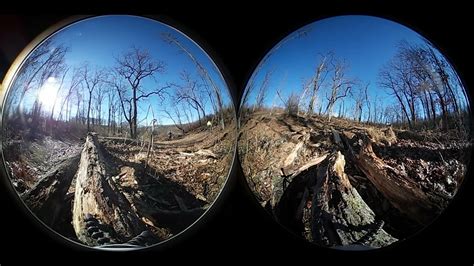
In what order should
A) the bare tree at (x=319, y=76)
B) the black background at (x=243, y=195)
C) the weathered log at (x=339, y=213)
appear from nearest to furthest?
the black background at (x=243, y=195) < the weathered log at (x=339, y=213) < the bare tree at (x=319, y=76)

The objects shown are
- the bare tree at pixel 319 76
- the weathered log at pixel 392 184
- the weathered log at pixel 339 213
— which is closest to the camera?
the weathered log at pixel 339 213

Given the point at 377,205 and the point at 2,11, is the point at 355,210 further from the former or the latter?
the point at 2,11

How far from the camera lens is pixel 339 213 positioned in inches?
79.4

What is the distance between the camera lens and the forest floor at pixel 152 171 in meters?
1.94

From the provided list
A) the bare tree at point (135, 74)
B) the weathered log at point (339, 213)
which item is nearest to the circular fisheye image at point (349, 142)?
the weathered log at point (339, 213)

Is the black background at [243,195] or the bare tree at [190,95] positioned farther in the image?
the bare tree at [190,95]

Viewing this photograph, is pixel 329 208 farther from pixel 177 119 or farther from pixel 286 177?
pixel 177 119

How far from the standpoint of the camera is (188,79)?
2189 mm

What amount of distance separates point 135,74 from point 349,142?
1.20 metres

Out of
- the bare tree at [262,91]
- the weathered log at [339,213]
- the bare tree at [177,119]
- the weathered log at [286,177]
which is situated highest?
the bare tree at [262,91]

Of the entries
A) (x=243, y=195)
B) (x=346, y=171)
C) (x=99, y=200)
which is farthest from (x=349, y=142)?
(x=99, y=200)

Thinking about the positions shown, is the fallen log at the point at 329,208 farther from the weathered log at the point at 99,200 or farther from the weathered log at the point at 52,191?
the weathered log at the point at 52,191

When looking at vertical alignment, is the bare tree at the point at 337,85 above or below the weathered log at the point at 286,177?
above

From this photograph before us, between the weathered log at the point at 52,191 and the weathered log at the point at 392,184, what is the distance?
1.50 m
